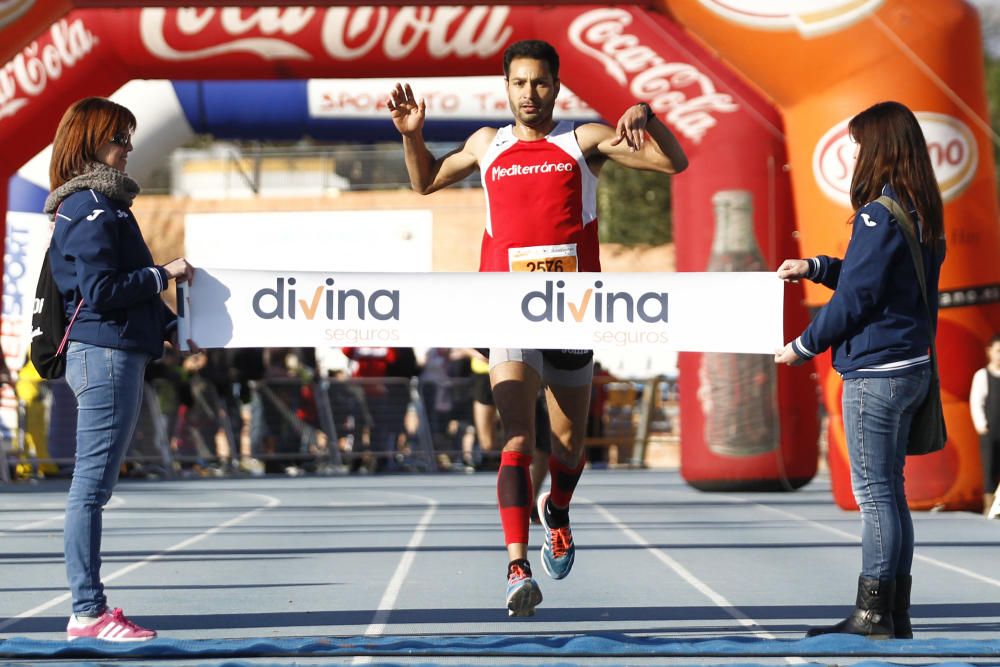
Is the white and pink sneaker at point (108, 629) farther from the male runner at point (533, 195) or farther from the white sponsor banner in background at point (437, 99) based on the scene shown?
the white sponsor banner in background at point (437, 99)

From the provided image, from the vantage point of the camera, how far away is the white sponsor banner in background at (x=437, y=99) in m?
17.1

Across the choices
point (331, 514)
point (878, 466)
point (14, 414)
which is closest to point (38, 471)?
point (14, 414)

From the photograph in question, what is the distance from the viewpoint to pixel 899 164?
18.5 ft

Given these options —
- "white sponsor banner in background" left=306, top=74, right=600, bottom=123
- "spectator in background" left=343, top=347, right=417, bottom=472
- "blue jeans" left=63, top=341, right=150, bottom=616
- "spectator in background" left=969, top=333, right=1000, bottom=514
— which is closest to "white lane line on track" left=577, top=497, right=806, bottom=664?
"blue jeans" left=63, top=341, right=150, bottom=616

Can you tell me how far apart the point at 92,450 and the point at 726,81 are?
331 inches

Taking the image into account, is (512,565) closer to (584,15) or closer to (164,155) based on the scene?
(584,15)

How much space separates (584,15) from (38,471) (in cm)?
969

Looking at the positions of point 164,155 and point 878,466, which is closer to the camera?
point 878,466

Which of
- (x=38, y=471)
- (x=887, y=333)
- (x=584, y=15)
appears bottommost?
(x=38, y=471)

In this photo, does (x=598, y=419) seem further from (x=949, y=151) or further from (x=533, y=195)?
(x=533, y=195)

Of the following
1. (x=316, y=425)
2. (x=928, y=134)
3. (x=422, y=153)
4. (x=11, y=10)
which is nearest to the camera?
(x=422, y=153)

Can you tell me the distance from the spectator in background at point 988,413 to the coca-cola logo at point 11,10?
7.04 metres

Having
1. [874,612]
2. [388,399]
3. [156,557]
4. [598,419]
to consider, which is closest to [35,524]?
[156,557]

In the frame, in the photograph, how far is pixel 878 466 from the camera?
557cm
